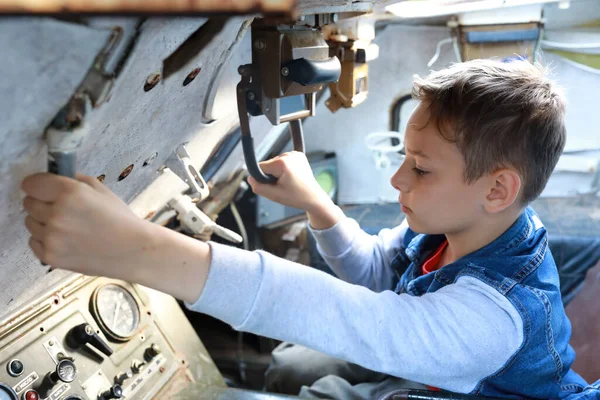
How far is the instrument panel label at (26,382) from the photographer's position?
4.17ft

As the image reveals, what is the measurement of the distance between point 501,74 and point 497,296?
1.55 feet

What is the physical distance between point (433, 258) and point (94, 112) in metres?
0.99

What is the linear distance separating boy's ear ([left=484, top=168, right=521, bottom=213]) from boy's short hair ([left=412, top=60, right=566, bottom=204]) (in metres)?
0.02

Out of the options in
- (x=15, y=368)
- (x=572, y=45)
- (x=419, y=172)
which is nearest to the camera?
(x=419, y=172)

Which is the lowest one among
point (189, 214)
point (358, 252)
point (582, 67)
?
point (358, 252)

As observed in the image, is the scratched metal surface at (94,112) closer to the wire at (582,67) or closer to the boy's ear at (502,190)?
the boy's ear at (502,190)

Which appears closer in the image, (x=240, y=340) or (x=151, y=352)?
(x=151, y=352)

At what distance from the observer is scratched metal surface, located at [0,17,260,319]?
21.4 inches

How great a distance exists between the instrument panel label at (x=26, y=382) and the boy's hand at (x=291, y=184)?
69 cm

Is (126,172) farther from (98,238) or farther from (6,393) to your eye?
(6,393)

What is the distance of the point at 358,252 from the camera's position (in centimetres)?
151

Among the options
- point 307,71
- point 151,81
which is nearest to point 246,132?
point 307,71

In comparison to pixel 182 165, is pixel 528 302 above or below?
below

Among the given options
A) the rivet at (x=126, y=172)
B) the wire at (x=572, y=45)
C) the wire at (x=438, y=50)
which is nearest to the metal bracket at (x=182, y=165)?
the rivet at (x=126, y=172)
